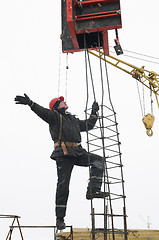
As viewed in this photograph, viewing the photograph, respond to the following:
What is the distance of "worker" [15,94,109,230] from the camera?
23.7 feet

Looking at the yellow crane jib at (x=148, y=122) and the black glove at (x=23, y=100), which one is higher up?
the yellow crane jib at (x=148, y=122)

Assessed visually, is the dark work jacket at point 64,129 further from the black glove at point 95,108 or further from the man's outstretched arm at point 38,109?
the black glove at point 95,108

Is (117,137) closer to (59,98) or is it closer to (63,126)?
(63,126)

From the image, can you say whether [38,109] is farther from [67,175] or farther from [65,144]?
[67,175]

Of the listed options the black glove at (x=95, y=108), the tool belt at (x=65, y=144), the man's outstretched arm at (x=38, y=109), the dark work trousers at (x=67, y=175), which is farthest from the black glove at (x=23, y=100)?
the black glove at (x=95, y=108)

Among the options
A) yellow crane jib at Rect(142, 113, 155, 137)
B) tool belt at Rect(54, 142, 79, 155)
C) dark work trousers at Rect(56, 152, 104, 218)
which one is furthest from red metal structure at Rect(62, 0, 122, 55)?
yellow crane jib at Rect(142, 113, 155, 137)

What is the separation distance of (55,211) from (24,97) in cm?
252

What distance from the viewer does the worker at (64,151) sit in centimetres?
724

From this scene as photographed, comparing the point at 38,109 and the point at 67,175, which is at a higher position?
the point at 38,109

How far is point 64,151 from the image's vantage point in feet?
24.1

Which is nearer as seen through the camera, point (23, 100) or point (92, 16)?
point (23, 100)

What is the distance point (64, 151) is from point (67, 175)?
0.54 meters

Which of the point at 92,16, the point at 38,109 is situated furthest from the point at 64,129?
the point at 92,16

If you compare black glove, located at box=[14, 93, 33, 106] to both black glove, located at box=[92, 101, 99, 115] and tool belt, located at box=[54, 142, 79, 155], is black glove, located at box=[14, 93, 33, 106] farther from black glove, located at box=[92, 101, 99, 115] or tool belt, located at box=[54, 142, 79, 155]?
black glove, located at box=[92, 101, 99, 115]
